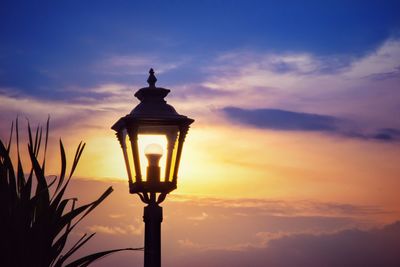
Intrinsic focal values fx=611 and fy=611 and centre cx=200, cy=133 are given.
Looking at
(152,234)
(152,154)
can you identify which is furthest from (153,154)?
(152,234)

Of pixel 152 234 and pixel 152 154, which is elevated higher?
pixel 152 154

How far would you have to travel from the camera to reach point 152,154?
6441 millimetres

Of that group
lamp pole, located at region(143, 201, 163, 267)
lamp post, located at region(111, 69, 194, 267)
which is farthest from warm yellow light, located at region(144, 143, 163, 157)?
lamp pole, located at region(143, 201, 163, 267)

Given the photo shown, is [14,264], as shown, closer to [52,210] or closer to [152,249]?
[52,210]

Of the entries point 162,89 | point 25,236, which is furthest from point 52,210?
point 162,89

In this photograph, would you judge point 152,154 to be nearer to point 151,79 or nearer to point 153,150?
point 153,150

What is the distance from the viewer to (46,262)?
21.6 ft

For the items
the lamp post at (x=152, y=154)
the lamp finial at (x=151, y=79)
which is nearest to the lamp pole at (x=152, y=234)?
the lamp post at (x=152, y=154)

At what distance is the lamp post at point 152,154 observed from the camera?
20.9 ft

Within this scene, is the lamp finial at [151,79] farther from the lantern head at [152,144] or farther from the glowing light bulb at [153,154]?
the glowing light bulb at [153,154]

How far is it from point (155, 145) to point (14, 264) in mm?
1941

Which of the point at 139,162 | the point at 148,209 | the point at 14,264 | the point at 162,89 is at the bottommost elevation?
the point at 14,264

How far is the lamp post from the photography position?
638 centimetres

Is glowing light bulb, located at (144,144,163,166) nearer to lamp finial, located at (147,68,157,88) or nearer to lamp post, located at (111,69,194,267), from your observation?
lamp post, located at (111,69,194,267)
